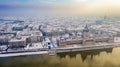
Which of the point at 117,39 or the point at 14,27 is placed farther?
the point at 14,27

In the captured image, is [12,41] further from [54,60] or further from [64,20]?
[64,20]

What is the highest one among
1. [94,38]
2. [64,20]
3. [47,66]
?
[64,20]

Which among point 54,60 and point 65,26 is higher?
point 65,26

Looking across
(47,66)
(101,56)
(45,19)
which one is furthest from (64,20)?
(47,66)

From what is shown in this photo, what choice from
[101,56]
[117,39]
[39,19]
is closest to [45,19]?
[39,19]

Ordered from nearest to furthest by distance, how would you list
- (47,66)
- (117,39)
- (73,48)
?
(47,66)
(73,48)
(117,39)

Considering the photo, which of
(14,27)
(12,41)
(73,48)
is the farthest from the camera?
(14,27)
